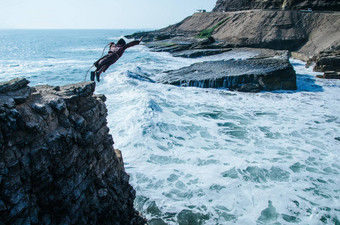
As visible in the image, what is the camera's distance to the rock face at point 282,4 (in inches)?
1583

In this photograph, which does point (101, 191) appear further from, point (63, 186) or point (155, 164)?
point (155, 164)

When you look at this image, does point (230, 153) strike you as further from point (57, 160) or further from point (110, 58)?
point (57, 160)

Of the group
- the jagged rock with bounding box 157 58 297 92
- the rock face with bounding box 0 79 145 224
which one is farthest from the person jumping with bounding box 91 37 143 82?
the jagged rock with bounding box 157 58 297 92

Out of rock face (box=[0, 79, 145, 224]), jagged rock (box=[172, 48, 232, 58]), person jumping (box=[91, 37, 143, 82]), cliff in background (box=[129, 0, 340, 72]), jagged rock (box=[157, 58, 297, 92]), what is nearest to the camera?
rock face (box=[0, 79, 145, 224])

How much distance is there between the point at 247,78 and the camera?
18922 mm

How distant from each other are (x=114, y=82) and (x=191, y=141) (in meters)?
12.1

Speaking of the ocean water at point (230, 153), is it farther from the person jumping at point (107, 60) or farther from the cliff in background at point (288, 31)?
the cliff in background at point (288, 31)

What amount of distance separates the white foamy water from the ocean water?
3cm

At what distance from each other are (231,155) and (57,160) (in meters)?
6.84

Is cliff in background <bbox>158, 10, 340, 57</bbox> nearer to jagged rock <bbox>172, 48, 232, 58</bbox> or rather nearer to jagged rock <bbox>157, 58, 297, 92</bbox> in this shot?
jagged rock <bbox>172, 48, 232, 58</bbox>

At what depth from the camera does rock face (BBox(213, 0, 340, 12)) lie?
4020cm

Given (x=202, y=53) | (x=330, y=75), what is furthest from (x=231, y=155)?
(x=202, y=53)

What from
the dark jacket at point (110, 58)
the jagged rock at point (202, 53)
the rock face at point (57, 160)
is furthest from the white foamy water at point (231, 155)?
the jagged rock at point (202, 53)

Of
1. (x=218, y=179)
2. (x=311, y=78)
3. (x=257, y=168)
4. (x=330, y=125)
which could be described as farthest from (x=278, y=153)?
(x=311, y=78)
